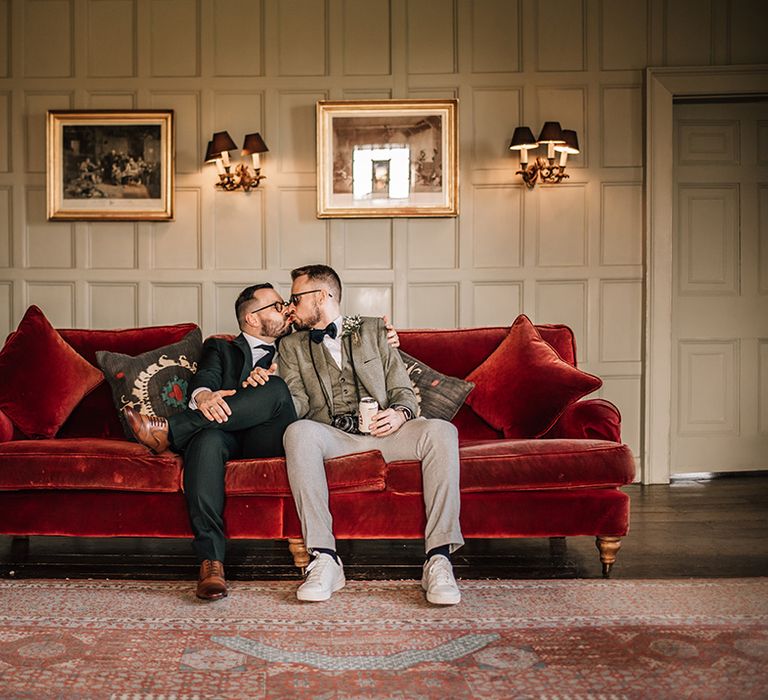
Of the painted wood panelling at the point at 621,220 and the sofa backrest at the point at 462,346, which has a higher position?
the painted wood panelling at the point at 621,220

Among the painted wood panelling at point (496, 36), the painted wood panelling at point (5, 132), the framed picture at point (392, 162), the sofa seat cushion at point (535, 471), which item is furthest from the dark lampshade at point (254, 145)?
the sofa seat cushion at point (535, 471)

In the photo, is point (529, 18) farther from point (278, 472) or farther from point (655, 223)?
point (278, 472)

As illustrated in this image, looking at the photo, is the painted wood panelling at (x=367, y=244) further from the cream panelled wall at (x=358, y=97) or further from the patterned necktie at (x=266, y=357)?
the patterned necktie at (x=266, y=357)

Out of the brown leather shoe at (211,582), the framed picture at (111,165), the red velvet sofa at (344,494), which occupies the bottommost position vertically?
the brown leather shoe at (211,582)

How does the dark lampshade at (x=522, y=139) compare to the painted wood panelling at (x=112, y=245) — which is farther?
the painted wood panelling at (x=112, y=245)

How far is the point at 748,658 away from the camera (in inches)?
78.2

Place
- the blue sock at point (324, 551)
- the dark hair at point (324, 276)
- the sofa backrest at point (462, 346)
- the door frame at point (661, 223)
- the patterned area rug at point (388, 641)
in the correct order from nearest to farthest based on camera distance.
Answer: the patterned area rug at point (388, 641), the blue sock at point (324, 551), the dark hair at point (324, 276), the sofa backrest at point (462, 346), the door frame at point (661, 223)

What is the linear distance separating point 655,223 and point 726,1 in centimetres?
134

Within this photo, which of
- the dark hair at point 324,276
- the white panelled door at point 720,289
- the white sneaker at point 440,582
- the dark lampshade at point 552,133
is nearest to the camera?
the white sneaker at point 440,582

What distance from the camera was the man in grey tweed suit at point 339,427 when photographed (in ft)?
8.38

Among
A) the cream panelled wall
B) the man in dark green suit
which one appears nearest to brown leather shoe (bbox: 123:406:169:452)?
the man in dark green suit

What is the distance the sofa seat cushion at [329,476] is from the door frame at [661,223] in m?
2.47

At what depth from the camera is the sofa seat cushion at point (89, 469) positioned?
2.72m

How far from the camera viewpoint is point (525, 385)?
3.12m
